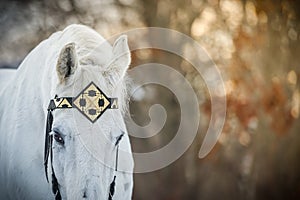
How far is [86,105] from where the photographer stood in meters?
1.07

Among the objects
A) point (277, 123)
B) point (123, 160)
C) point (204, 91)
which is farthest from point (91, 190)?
point (277, 123)

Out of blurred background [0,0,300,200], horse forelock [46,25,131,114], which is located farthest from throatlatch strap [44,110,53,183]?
blurred background [0,0,300,200]

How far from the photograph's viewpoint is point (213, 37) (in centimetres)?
139

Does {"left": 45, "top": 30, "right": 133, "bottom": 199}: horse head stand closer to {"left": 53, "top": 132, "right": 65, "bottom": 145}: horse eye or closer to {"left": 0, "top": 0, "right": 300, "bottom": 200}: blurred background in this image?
{"left": 53, "top": 132, "right": 65, "bottom": 145}: horse eye

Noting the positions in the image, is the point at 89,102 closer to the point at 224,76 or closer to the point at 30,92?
the point at 30,92

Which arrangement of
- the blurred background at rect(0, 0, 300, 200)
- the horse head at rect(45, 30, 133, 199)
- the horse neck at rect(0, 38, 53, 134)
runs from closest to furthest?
the horse head at rect(45, 30, 133, 199) < the horse neck at rect(0, 38, 53, 134) < the blurred background at rect(0, 0, 300, 200)

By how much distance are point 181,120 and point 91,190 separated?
0.43 meters

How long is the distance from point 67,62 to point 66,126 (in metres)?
0.12

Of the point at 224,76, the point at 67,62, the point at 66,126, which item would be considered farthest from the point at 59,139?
the point at 224,76

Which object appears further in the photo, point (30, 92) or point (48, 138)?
point (30, 92)

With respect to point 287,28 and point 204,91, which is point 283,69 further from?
point 204,91

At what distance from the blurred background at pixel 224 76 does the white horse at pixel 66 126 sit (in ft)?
0.25

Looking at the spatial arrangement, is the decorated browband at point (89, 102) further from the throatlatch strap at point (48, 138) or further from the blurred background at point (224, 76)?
the blurred background at point (224, 76)

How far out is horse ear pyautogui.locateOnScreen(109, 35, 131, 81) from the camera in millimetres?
1076
